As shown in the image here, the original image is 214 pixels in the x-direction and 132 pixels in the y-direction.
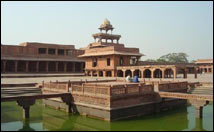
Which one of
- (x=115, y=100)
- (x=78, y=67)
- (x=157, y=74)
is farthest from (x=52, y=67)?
(x=115, y=100)

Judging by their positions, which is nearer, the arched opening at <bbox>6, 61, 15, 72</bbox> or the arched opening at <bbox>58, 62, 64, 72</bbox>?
the arched opening at <bbox>6, 61, 15, 72</bbox>

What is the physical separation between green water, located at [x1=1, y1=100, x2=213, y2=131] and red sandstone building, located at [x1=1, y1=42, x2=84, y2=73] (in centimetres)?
2372

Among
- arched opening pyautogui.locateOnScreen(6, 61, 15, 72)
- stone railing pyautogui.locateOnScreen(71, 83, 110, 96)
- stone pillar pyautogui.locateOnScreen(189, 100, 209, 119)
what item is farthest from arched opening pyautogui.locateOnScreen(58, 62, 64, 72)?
stone pillar pyautogui.locateOnScreen(189, 100, 209, 119)

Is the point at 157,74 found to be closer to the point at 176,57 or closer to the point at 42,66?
the point at 42,66

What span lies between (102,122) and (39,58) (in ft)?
98.3

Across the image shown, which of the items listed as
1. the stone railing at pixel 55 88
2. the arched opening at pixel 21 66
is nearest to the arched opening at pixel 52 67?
the arched opening at pixel 21 66

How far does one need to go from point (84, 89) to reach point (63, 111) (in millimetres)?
3082

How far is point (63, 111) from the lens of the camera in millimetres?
17391

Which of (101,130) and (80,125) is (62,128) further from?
(101,130)

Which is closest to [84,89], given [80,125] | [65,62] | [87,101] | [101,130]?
[87,101]

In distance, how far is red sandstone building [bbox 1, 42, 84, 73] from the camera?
3916cm

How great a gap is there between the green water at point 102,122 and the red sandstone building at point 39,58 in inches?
934

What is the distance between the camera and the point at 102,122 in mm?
13805

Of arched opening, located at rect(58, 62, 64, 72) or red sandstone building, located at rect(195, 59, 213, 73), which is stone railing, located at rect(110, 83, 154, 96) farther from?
red sandstone building, located at rect(195, 59, 213, 73)
